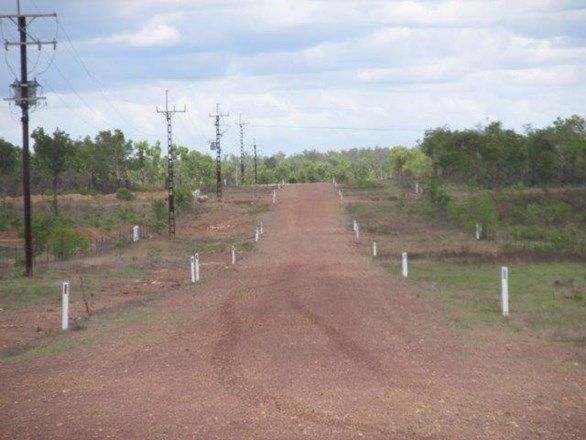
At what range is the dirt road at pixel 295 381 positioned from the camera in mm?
8672

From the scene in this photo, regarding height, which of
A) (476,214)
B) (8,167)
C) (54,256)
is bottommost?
(54,256)

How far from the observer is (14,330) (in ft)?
57.9

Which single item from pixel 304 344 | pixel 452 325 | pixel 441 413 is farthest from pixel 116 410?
pixel 452 325

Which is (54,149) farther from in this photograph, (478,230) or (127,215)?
(478,230)

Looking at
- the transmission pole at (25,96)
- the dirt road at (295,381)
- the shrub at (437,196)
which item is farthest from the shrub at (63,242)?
the shrub at (437,196)

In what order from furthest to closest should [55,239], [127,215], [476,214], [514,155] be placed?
[514,155]
[127,215]
[476,214]
[55,239]

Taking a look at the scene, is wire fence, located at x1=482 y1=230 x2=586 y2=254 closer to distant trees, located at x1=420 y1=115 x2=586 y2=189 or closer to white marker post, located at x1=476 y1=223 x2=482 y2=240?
white marker post, located at x1=476 y1=223 x2=482 y2=240

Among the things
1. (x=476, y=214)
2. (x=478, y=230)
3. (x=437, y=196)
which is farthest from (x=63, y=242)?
(x=437, y=196)

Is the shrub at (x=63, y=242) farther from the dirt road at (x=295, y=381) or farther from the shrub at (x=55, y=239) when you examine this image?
the dirt road at (x=295, y=381)

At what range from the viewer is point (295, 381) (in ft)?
34.9

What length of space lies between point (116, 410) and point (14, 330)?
356 inches

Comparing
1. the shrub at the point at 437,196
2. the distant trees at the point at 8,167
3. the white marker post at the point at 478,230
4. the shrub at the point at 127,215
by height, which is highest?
the distant trees at the point at 8,167

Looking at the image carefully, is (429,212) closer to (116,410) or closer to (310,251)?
(310,251)

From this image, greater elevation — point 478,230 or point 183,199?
point 183,199
